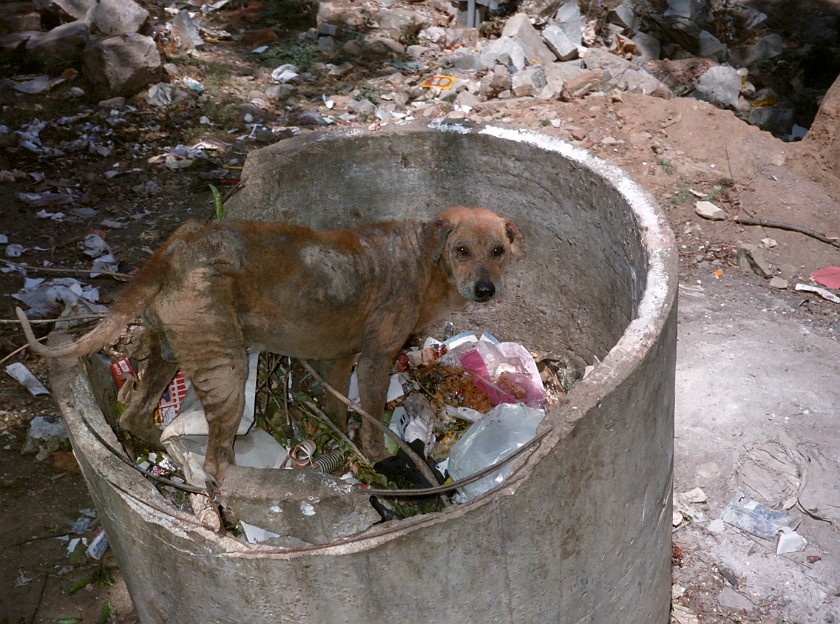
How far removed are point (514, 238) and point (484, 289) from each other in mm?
407

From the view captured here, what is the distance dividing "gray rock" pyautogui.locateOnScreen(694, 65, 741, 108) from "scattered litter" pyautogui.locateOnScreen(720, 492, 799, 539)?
220 inches

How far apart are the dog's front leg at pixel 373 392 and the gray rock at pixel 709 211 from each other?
378 cm

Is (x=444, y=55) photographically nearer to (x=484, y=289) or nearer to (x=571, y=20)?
(x=571, y=20)

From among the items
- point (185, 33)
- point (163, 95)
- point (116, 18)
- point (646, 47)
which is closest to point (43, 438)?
point (163, 95)

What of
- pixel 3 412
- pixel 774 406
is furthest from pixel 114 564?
pixel 774 406

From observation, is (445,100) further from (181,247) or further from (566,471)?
(566,471)

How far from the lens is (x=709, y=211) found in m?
7.16

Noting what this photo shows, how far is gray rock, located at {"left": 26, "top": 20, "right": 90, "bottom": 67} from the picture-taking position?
357 inches

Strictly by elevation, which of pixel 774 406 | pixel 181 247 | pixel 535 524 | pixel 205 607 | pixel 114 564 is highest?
pixel 181 247

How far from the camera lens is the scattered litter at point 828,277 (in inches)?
255

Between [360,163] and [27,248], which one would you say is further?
[27,248]

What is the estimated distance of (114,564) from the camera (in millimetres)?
4699

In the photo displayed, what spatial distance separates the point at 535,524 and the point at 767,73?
866 cm

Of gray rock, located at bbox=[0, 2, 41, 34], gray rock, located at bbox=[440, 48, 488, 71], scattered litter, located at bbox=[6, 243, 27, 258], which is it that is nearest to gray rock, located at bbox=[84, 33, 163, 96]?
gray rock, located at bbox=[0, 2, 41, 34]
